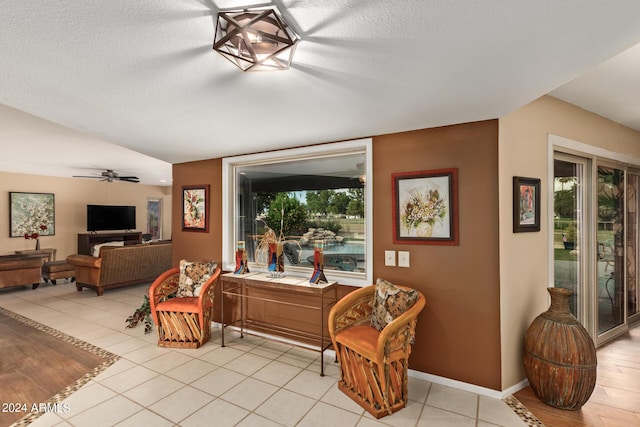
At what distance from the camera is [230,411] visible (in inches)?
87.9

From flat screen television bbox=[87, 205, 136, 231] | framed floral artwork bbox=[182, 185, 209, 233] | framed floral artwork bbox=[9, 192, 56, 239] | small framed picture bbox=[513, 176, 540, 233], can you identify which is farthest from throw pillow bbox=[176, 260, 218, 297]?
flat screen television bbox=[87, 205, 136, 231]

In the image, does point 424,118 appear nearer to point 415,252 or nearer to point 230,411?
point 415,252

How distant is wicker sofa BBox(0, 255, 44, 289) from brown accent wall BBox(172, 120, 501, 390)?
22.6 ft

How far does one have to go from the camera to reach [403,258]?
276 centimetres

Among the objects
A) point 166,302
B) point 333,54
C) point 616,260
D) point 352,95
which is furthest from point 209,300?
point 616,260

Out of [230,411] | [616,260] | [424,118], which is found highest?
[424,118]

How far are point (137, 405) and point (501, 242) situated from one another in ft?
10.4

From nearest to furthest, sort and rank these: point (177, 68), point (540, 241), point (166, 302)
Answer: point (177, 68) < point (540, 241) < point (166, 302)

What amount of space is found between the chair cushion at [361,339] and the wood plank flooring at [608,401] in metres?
1.27

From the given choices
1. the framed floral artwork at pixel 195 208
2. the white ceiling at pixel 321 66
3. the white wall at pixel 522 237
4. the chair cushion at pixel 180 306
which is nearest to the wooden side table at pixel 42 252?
the framed floral artwork at pixel 195 208

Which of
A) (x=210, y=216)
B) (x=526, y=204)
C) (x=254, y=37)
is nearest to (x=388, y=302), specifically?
(x=526, y=204)

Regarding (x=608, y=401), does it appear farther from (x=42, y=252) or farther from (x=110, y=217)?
(x=110, y=217)

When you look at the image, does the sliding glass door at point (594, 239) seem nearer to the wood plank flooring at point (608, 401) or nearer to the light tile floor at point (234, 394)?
the wood plank flooring at point (608, 401)

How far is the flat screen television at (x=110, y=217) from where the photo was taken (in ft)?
26.9
